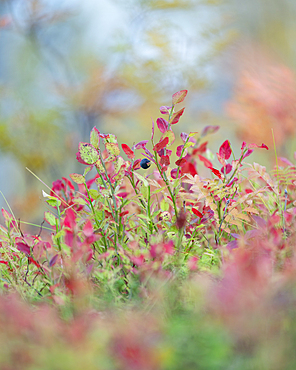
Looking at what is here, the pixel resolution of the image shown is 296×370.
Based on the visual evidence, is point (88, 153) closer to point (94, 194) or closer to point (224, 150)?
point (94, 194)

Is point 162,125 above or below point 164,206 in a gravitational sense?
above

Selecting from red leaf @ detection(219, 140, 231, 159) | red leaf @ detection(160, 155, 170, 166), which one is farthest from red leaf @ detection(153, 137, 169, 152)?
red leaf @ detection(219, 140, 231, 159)

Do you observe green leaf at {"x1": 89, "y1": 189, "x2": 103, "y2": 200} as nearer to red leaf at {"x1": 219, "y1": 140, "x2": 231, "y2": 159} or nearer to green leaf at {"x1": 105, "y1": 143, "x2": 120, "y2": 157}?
green leaf at {"x1": 105, "y1": 143, "x2": 120, "y2": 157}

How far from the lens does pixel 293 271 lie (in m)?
0.31

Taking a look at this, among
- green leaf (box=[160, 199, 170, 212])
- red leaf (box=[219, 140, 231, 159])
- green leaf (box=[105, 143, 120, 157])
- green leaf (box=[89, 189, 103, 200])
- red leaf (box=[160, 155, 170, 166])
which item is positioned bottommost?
green leaf (box=[160, 199, 170, 212])

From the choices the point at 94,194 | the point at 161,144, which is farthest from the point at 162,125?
the point at 94,194

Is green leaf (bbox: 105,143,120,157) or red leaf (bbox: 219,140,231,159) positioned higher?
green leaf (bbox: 105,143,120,157)

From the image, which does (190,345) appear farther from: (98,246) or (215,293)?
(98,246)

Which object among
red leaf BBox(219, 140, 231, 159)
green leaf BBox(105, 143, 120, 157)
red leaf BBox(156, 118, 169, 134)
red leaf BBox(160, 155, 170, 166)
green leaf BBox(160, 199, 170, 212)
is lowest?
green leaf BBox(160, 199, 170, 212)

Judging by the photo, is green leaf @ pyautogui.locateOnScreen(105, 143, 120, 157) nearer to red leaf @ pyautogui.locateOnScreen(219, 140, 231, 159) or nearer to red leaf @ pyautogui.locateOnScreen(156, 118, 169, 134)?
red leaf @ pyautogui.locateOnScreen(156, 118, 169, 134)

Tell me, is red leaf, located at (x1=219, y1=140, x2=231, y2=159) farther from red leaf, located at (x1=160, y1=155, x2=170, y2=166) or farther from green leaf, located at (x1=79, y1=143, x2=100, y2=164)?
green leaf, located at (x1=79, y1=143, x2=100, y2=164)

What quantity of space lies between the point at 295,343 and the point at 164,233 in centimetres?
29

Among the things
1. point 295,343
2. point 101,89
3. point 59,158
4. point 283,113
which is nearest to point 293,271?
point 295,343

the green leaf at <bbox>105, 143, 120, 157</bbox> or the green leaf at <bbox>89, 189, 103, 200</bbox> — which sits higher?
the green leaf at <bbox>105, 143, 120, 157</bbox>
